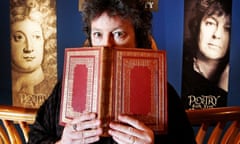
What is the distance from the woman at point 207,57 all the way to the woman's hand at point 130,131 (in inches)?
56.8

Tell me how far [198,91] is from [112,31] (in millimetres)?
1411

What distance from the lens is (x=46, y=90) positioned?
2.26 meters

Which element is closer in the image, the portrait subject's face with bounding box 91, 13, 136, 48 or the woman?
the portrait subject's face with bounding box 91, 13, 136, 48

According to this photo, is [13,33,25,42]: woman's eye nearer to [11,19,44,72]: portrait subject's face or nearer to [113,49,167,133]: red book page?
[11,19,44,72]: portrait subject's face

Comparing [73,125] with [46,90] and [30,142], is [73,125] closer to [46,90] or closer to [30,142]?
[30,142]

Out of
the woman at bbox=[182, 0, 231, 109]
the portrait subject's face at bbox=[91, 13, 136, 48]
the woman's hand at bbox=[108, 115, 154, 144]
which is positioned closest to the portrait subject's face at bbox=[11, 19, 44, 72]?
the woman at bbox=[182, 0, 231, 109]

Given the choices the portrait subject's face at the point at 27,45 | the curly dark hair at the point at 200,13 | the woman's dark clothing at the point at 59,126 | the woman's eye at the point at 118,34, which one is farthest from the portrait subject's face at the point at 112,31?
the portrait subject's face at the point at 27,45

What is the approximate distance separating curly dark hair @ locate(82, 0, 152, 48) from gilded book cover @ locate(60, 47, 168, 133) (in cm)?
18

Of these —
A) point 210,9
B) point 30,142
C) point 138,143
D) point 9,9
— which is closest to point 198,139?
point 138,143

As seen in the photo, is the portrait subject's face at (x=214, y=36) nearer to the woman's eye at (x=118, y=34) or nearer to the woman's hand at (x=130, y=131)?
the woman's eye at (x=118, y=34)

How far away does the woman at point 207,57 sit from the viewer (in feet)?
6.57

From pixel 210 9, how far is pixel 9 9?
5.02ft

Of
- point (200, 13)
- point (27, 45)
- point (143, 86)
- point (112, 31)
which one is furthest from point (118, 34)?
point (27, 45)

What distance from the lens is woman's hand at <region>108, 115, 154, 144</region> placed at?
0.69 m
